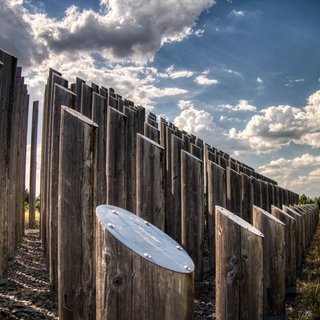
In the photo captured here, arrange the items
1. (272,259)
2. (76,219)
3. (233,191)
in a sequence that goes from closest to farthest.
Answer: (76,219) → (272,259) → (233,191)

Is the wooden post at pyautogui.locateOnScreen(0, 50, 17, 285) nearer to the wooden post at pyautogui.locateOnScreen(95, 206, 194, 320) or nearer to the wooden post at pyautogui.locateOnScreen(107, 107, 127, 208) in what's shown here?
the wooden post at pyautogui.locateOnScreen(107, 107, 127, 208)

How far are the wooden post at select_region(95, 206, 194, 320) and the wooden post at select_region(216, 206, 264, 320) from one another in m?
0.83

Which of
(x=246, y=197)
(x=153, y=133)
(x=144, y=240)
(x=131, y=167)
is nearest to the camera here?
(x=144, y=240)

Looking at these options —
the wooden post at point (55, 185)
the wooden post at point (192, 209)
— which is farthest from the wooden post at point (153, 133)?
the wooden post at point (55, 185)

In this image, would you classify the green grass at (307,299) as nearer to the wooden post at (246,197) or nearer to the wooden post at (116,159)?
the wooden post at (246,197)

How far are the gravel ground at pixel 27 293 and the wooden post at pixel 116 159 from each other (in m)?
1.12

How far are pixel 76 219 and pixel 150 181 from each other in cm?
117

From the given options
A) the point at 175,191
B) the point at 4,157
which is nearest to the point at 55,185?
the point at 4,157

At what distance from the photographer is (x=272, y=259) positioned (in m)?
3.39

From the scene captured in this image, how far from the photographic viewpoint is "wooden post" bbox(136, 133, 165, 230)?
3.38 m

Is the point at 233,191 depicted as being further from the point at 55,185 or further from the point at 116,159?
the point at 55,185

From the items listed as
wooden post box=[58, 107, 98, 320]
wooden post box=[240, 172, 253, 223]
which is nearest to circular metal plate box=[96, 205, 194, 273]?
wooden post box=[58, 107, 98, 320]

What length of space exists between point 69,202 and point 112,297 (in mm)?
937

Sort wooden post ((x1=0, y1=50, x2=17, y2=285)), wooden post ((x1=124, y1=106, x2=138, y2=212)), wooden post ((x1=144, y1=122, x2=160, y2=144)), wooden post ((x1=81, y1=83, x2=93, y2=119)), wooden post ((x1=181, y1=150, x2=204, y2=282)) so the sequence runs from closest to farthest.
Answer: wooden post ((x1=0, y1=50, x2=17, y2=285)) < wooden post ((x1=181, y1=150, x2=204, y2=282)) < wooden post ((x1=124, y1=106, x2=138, y2=212)) < wooden post ((x1=144, y1=122, x2=160, y2=144)) < wooden post ((x1=81, y1=83, x2=93, y2=119))
